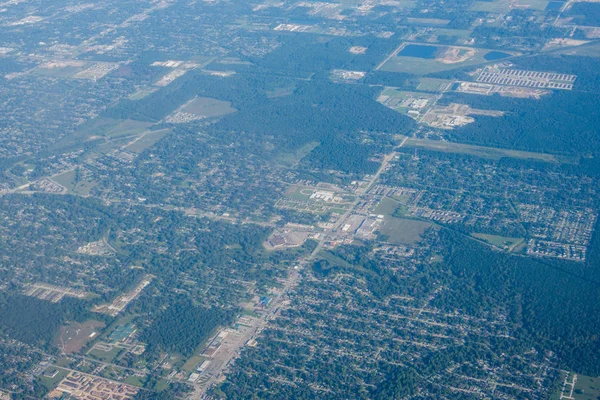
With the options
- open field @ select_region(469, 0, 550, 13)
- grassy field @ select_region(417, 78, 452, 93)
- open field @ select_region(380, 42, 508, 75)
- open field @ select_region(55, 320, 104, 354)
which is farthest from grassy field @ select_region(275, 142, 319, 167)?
open field @ select_region(469, 0, 550, 13)

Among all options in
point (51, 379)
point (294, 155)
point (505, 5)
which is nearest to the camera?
point (51, 379)

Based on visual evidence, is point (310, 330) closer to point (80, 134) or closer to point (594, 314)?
point (594, 314)

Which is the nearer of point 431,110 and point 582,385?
point 582,385

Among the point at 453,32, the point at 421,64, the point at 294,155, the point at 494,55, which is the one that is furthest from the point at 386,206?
the point at 453,32

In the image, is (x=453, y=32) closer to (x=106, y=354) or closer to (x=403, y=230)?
(x=403, y=230)

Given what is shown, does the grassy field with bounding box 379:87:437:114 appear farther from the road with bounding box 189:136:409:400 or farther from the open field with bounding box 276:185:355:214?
the road with bounding box 189:136:409:400

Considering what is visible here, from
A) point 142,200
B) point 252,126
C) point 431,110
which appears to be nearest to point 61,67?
point 252,126
